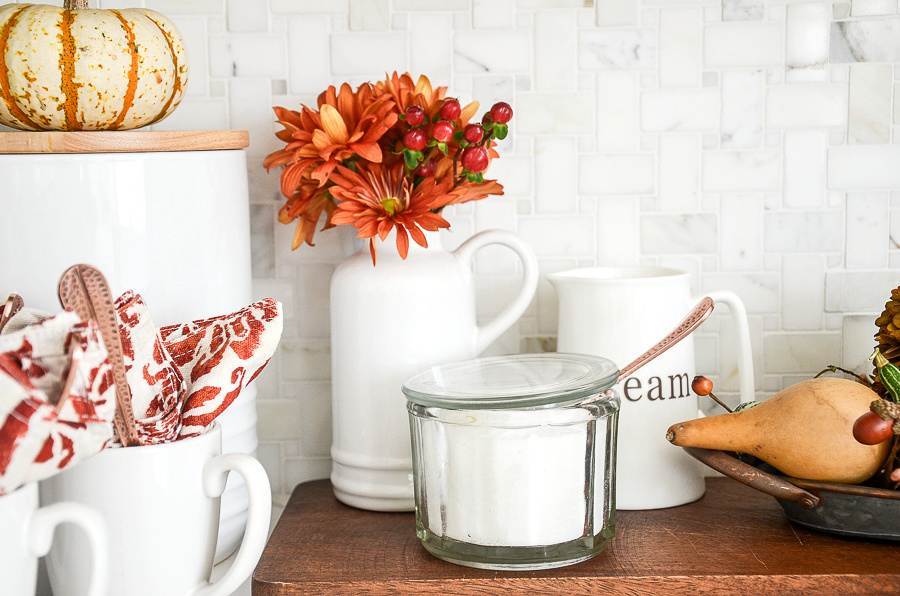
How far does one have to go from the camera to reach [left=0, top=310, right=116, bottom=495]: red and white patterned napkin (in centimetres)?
50

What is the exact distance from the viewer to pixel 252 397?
902 millimetres

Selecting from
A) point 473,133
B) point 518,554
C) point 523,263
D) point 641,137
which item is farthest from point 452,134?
point 518,554

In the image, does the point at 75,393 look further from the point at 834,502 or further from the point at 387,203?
the point at 834,502

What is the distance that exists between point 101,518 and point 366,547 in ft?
0.83

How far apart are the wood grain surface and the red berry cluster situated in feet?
1.07

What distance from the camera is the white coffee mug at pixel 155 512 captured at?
0.63 meters

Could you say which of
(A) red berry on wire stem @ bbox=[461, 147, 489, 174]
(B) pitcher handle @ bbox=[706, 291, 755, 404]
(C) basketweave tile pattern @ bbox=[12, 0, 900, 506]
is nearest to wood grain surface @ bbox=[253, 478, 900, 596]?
(B) pitcher handle @ bbox=[706, 291, 755, 404]

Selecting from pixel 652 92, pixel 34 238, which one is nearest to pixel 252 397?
pixel 34 238

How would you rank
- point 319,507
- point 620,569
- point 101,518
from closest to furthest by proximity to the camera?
point 101,518 < point 620,569 < point 319,507

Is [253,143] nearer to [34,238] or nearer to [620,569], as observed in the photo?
[34,238]

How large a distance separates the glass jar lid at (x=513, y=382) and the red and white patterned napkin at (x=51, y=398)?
28cm

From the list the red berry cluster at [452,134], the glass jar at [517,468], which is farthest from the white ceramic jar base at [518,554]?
the red berry cluster at [452,134]

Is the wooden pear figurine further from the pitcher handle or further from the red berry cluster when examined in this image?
the red berry cluster

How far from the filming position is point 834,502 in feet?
2.45
